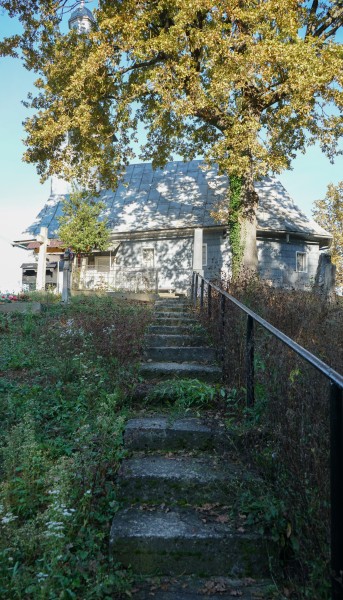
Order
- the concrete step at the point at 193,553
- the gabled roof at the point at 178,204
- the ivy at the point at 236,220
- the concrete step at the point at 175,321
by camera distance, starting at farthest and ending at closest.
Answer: the gabled roof at the point at 178,204 < the ivy at the point at 236,220 < the concrete step at the point at 175,321 < the concrete step at the point at 193,553

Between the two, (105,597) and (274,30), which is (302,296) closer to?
(105,597)

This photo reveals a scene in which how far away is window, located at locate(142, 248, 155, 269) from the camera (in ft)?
71.1

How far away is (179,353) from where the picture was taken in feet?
21.1

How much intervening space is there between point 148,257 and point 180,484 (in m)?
18.6

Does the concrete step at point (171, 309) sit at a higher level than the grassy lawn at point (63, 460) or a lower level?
higher

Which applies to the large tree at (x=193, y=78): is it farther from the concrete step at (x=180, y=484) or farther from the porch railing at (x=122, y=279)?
Result: the concrete step at (x=180, y=484)

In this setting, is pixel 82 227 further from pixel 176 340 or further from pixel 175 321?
pixel 176 340

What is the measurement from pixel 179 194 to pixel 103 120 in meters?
7.54

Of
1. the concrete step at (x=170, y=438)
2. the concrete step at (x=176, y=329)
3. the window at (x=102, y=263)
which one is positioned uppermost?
the window at (x=102, y=263)

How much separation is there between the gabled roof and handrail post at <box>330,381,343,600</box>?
17.5 m

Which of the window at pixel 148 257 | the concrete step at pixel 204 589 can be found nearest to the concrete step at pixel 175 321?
the concrete step at pixel 204 589

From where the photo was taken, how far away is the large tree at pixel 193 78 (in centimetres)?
1159

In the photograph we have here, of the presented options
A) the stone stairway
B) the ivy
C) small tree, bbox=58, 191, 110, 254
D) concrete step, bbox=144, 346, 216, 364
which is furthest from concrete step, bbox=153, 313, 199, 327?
small tree, bbox=58, 191, 110, 254

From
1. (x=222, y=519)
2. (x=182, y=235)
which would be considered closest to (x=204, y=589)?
(x=222, y=519)
